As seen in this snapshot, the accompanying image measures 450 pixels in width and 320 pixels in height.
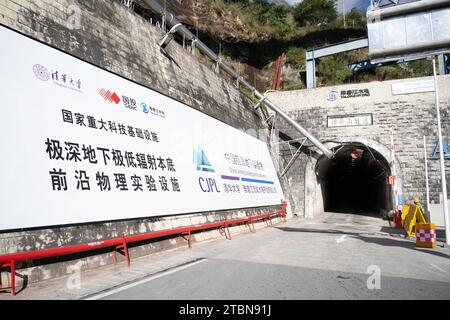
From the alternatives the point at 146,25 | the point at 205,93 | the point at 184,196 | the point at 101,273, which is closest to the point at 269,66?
the point at 205,93

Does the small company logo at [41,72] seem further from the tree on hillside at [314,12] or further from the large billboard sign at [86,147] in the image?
the tree on hillside at [314,12]

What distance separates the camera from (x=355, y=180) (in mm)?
40312

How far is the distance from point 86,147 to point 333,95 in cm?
1842

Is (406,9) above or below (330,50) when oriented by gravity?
below

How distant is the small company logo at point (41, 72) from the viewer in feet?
21.9

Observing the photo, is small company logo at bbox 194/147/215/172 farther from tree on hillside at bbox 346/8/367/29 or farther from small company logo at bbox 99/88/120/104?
tree on hillside at bbox 346/8/367/29

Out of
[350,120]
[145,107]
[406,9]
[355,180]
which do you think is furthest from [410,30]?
[355,180]

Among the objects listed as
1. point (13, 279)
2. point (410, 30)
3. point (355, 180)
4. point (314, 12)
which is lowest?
point (355, 180)

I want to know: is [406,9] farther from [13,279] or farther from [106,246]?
[13,279]

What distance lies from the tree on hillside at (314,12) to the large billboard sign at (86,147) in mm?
39197

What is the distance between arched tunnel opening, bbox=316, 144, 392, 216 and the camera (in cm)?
2327

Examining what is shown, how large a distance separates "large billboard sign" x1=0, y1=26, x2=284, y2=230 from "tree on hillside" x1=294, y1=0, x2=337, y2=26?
3920 centimetres

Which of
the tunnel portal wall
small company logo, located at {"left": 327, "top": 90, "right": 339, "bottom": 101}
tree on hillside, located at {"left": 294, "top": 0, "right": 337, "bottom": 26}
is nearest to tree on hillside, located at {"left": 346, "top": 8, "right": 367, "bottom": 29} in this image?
tree on hillside, located at {"left": 294, "top": 0, "right": 337, "bottom": 26}
